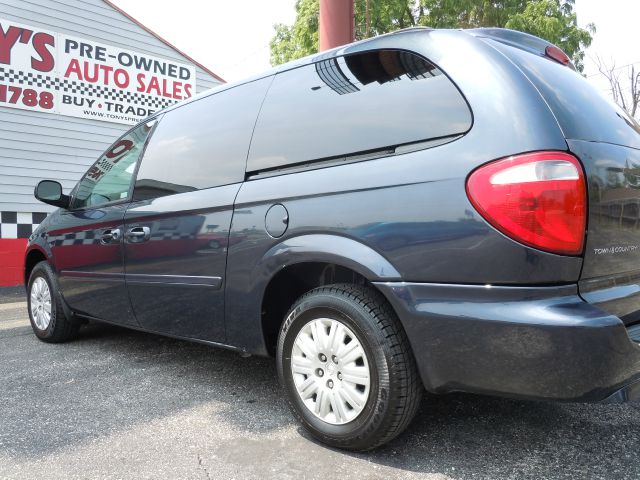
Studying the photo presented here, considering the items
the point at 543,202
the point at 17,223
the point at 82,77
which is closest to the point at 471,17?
the point at 82,77

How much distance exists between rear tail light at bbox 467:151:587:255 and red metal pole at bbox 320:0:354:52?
170 inches

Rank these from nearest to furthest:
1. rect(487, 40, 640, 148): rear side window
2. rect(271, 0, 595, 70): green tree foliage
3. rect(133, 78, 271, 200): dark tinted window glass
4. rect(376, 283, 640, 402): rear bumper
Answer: rect(376, 283, 640, 402): rear bumper < rect(487, 40, 640, 148): rear side window < rect(133, 78, 271, 200): dark tinted window glass < rect(271, 0, 595, 70): green tree foliage

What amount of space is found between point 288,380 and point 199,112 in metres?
1.58

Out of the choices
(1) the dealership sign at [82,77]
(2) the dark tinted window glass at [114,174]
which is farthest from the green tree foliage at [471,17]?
(2) the dark tinted window glass at [114,174]

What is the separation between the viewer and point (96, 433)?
7.52 feet

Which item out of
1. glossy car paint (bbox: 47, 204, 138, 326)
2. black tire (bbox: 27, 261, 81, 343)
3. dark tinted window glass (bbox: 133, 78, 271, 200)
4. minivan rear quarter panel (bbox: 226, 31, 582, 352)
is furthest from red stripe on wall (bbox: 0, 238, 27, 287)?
minivan rear quarter panel (bbox: 226, 31, 582, 352)

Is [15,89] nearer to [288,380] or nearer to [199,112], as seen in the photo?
[199,112]

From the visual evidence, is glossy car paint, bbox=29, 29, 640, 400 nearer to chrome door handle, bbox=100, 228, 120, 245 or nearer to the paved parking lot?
the paved parking lot

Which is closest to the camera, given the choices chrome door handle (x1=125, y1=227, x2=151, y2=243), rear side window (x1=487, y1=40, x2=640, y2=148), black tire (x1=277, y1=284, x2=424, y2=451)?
rear side window (x1=487, y1=40, x2=640, y2=148)

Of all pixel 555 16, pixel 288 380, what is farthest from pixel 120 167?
pixel 555 16

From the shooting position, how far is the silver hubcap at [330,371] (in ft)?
6.44

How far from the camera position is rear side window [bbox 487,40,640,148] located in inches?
69.2

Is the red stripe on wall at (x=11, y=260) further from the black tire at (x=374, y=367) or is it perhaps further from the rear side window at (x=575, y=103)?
the rear side window at (x=575, y=103)

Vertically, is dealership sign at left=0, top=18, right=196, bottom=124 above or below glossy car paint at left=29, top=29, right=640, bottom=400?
above
